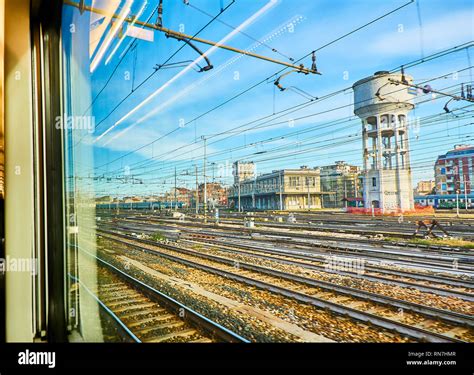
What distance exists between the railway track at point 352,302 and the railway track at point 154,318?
769mm

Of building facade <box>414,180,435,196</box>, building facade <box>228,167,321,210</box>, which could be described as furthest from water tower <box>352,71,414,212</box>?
building facade <box>228,167,321,210</box>

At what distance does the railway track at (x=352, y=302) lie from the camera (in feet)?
5.43

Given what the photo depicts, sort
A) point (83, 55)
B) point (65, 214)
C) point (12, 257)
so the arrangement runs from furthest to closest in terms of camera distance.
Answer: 1. point (83, 55)
2. point (65, 214)
3. point (12, 257)

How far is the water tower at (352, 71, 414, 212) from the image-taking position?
143cm

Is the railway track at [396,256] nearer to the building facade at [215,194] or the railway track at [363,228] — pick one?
the railway track at [363,228]

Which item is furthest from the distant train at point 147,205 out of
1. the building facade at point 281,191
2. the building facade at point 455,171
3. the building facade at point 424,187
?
the building facade at point 455,171

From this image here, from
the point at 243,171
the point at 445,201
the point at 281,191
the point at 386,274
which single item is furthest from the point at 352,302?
the point at 243,171

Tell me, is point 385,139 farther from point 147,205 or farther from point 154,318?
point 147,205

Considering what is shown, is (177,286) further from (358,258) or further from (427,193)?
(427,193)

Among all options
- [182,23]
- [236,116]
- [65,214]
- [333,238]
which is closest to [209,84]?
[236,116]

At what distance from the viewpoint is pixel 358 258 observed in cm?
237

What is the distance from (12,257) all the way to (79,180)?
689 mm

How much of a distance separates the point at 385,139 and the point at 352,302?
1.45 metres

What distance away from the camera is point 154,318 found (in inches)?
94.0
